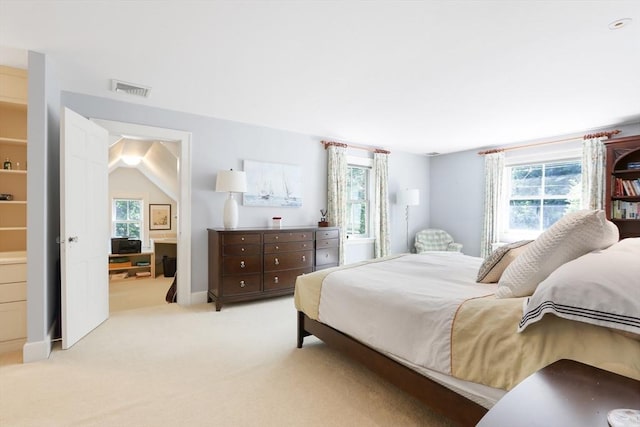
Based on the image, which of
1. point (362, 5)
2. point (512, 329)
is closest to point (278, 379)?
point (512, 329)

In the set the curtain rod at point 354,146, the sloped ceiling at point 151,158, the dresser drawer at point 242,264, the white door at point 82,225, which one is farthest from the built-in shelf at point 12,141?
the curtain rod at point 354,146

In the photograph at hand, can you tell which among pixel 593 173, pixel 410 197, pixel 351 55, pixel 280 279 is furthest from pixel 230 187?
pixel 593 173

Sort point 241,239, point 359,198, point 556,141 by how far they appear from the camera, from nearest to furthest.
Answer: point 241,239, point 556,141, point 359,198

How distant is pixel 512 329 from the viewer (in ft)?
4.40

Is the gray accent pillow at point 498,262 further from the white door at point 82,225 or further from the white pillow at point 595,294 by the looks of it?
the white door at point 82,225

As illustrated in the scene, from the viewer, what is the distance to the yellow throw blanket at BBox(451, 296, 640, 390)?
3.58 feet

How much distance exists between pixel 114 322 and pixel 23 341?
0.72 meters

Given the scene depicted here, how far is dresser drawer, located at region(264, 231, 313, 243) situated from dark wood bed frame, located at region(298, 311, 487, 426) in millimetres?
1663

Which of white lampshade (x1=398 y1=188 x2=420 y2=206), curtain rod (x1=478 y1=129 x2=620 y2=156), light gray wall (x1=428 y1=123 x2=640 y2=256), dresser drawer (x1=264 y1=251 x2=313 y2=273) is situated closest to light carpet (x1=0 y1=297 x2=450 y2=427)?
dresser drawer (x1=264 y1=251 x2=313 y2=273)

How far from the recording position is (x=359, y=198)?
18.7 ft

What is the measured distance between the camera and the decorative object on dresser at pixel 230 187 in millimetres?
3787

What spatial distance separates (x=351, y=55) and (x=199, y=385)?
267 centimetres

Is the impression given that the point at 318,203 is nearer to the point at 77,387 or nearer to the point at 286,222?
the point at 286,222

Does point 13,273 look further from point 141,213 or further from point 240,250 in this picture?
point 141,213
